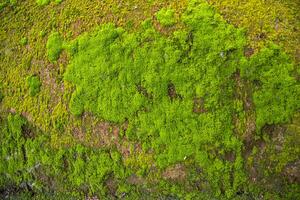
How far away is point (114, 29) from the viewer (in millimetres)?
8102

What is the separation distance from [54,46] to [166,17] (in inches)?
107

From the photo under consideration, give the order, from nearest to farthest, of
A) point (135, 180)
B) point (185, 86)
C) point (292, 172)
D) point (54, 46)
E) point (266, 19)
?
point (292, 172), point (266, 19), point (185, 86), point (135, 180), point (54, 46)

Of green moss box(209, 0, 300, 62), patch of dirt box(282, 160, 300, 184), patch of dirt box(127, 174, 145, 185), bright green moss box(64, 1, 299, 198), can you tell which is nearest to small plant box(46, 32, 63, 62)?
bright green moss box(64, 1, 299, 198)

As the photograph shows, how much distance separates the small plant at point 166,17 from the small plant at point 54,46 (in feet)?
7.85

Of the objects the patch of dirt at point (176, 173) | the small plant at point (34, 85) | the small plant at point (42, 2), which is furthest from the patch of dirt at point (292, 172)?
the small plant at point (42, 2)

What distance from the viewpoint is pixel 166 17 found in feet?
25.8

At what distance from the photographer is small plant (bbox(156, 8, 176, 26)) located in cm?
782

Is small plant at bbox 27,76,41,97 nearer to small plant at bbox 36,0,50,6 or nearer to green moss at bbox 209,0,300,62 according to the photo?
small plant at bbox 36,0,50,6

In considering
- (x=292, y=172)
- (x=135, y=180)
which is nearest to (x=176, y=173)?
(x=135, y=180)

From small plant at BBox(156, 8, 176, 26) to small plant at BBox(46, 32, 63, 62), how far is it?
7.85 ft

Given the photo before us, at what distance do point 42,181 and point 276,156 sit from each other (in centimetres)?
536

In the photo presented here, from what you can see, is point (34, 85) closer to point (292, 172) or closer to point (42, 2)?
point (42, 2)

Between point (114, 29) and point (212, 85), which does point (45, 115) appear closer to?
point (114, 29)

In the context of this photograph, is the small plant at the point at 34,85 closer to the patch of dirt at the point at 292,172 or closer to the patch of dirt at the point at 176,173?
the patch of dirt at the point at 176,173
